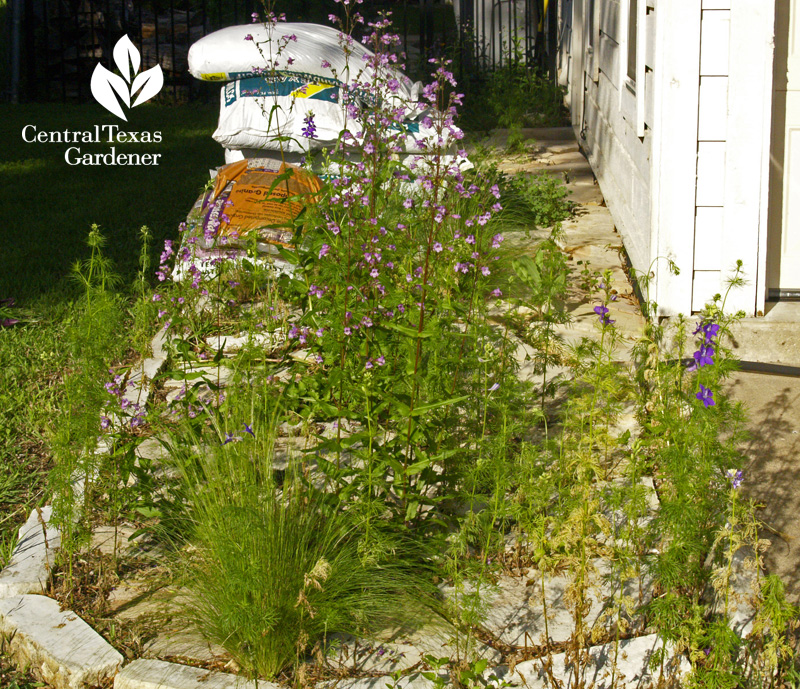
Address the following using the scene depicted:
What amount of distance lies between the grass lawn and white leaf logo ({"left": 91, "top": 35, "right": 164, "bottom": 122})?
161 millimetres

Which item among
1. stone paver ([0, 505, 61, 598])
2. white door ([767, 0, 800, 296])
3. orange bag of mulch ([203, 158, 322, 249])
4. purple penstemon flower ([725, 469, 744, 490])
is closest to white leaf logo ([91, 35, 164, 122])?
orange bag of mulch ([203, 158, 322, 249])

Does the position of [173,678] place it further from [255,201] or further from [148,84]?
[148,84]

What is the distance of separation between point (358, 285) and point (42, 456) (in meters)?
1.61

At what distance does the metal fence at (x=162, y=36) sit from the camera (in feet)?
38.0

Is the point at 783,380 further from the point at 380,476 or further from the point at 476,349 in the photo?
the point at 380,476

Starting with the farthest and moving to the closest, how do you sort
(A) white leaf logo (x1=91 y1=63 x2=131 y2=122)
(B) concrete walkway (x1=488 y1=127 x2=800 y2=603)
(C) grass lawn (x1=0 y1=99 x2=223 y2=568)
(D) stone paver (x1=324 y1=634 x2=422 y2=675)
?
(A) white leaf logo (x1=91 y1=63 x2=131 y2=122) → (C) grass lawn (x1=0 y1=99 x2=223 y2=568) → (B) concrete walkway (x1=488 y1=127 x2=800 y2=603) → (D) stone paver (x1=324 y1=634 x2=422 y2=675)

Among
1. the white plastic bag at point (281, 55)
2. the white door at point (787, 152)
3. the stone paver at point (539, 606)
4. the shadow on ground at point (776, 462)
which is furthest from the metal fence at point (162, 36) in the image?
the stone paver at point (539, 606)

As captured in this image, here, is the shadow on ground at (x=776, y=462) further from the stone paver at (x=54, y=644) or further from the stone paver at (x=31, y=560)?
the stone paver at (x=31, y=560)

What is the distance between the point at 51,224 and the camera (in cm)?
700

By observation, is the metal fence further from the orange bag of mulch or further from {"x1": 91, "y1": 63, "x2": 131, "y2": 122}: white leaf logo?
the orange bag of mulch

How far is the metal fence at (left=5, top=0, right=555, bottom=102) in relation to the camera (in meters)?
11.6

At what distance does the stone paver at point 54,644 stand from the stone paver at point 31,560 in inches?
1.9

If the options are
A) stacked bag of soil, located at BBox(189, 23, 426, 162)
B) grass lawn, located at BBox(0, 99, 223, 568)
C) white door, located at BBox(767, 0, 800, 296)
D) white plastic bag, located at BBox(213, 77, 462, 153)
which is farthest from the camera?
white plastic bag, located at BBox(213, 77, 462, 153)

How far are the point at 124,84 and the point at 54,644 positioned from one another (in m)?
10.4
